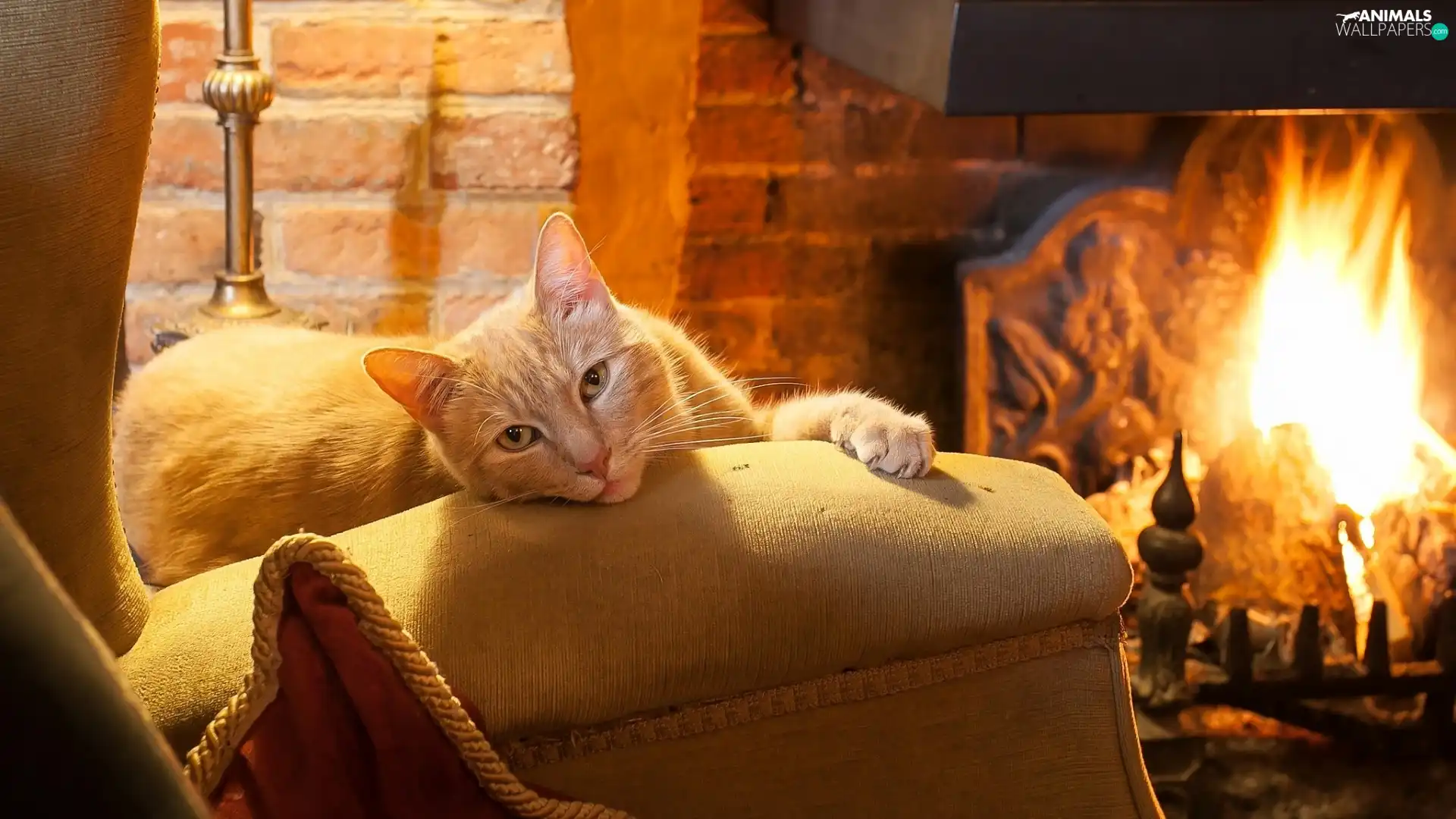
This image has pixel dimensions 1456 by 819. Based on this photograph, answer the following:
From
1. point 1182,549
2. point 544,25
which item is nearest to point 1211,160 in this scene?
point 1182,549

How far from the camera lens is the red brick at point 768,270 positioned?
1.79m

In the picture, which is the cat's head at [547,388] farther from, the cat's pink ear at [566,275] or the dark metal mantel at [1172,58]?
the dark metal mantel at [1172,58]

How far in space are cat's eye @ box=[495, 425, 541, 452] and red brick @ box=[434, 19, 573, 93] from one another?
0.69 metres

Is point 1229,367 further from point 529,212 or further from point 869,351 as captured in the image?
point 529,212

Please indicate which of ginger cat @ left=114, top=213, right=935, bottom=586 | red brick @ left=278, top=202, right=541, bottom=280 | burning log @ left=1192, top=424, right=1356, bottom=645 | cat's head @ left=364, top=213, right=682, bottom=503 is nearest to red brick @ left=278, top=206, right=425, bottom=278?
red brick @ left=278, top=202, right=541, bottom=280

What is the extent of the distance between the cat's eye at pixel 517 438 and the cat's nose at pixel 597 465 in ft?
0.27

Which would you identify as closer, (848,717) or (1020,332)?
(848,717)

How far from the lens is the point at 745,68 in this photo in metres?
1.71

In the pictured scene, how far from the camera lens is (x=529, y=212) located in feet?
5.32

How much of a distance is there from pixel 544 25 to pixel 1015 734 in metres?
1.08

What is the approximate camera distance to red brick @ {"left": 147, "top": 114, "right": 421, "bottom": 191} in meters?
1.57

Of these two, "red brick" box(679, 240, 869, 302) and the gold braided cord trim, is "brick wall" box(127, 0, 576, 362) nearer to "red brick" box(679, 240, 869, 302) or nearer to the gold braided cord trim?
"red brick" box(679, 240, 869, 302)

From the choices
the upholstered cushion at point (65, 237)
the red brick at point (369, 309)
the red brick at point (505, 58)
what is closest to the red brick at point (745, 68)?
the red brick at point (505, 58)

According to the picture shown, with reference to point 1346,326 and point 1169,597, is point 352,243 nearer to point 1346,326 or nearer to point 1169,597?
point 1169,597
